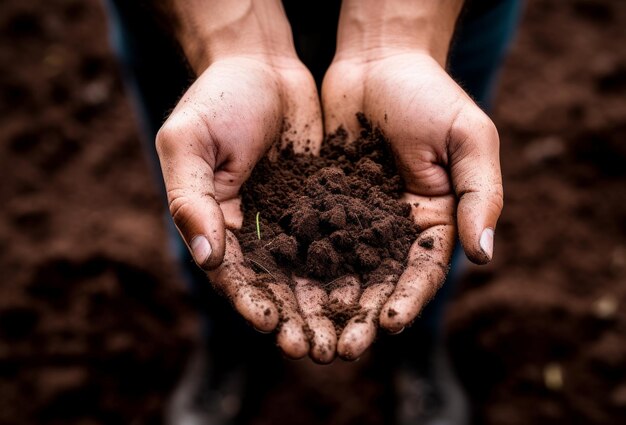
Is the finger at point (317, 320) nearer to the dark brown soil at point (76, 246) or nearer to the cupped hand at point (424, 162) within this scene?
the cupped hand at point (424, 162)

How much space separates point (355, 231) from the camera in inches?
63.9

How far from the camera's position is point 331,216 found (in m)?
1.61

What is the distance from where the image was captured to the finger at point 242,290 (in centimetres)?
141

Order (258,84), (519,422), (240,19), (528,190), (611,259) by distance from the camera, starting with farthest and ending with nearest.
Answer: (528,190) → (611,259) → (519,422) → (240,19) → (258,84)

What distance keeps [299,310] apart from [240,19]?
0.99 meters

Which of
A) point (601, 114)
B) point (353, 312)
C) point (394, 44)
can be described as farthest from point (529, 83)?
point (353, 312)

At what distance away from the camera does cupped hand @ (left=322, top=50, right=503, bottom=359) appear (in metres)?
1.47

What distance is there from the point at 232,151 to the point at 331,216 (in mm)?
347

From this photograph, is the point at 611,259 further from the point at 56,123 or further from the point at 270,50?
the point at 56,123

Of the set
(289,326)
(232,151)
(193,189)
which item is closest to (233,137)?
(232,151)

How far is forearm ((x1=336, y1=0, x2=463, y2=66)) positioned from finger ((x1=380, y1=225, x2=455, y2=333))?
657mm

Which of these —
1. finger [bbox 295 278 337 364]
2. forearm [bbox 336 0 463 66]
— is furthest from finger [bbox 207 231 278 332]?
forearm [bbox 336 0 463 66]

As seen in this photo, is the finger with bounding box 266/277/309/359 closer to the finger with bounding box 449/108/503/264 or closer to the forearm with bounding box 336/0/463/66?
the finger with bounding box 449/108/503/264

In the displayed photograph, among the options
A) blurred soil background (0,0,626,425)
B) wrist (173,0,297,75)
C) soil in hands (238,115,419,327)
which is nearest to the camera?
soil in hands (238,115,419,327)
